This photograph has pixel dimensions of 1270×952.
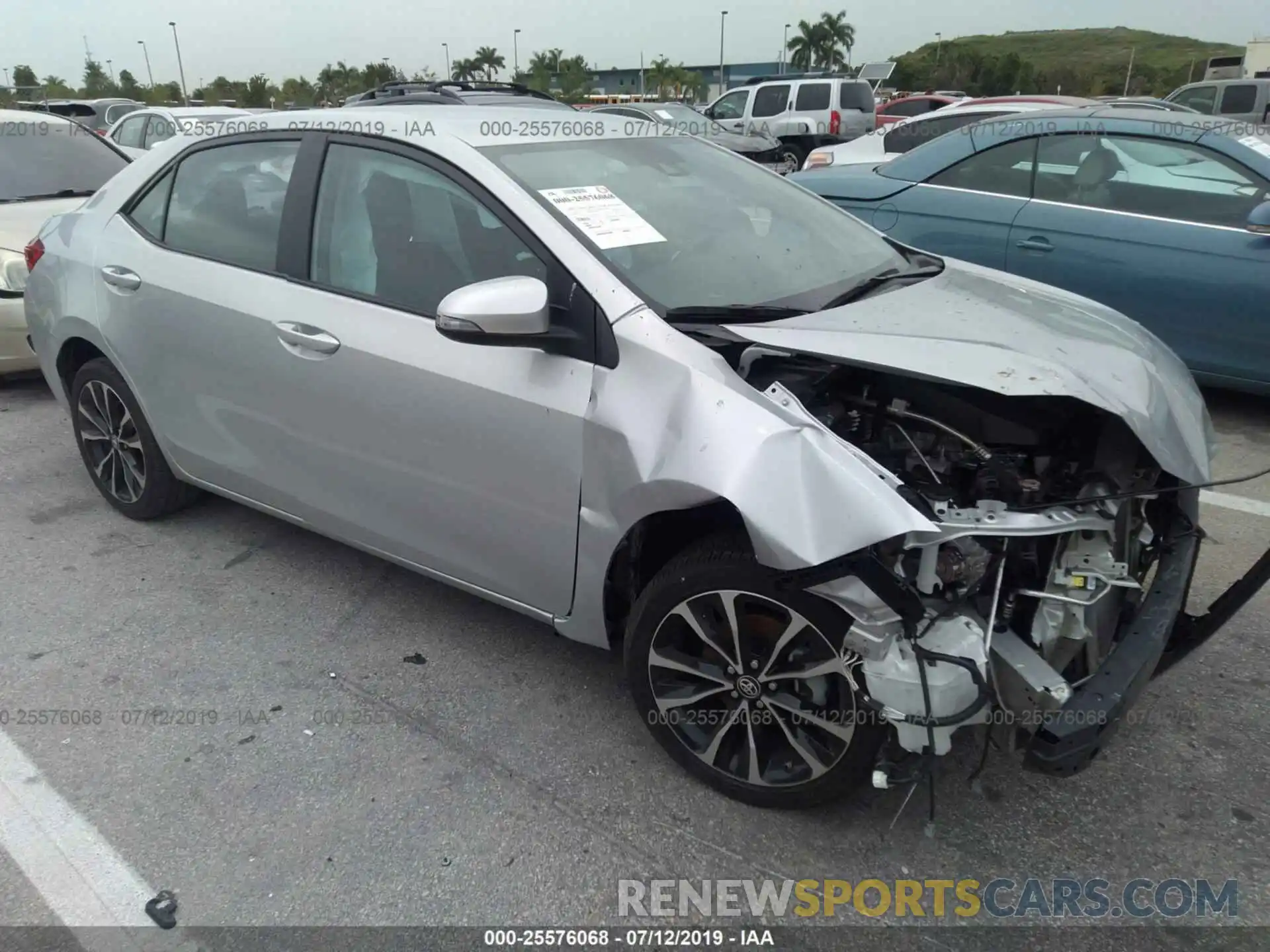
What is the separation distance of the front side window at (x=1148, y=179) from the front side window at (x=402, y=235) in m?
3.72

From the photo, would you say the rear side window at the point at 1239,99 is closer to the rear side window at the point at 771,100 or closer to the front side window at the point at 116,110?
the rear side window at the point at 771,100

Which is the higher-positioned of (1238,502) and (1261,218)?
(1261,218)

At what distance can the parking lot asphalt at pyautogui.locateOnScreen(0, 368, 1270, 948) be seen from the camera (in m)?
2.26

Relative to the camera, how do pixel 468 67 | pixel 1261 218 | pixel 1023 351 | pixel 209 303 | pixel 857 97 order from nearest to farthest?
pixel 1023 351 → pixel 209 303 → pixel 1261 218 → pixel 857 97 → pixel 468 67

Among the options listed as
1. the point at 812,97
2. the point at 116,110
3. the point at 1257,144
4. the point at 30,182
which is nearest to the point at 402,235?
the point at 1257,144

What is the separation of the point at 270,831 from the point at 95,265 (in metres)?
2.47

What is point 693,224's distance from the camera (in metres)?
2.85

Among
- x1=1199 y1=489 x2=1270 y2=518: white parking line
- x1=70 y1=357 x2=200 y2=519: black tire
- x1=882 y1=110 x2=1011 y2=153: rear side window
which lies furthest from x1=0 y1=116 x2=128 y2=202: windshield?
x1=1199 y1=489 x2=1270 y2=518: white parking line

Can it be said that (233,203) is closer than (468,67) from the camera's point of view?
Yes

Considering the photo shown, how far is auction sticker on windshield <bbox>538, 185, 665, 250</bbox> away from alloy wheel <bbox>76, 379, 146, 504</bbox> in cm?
223

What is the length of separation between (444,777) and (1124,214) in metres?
4.40

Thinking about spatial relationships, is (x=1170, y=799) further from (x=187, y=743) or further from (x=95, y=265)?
(x=95, y=265)

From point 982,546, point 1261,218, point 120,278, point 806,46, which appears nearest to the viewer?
point 982,546

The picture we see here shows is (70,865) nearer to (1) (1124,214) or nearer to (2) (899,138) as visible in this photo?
(1) (1124,214)
